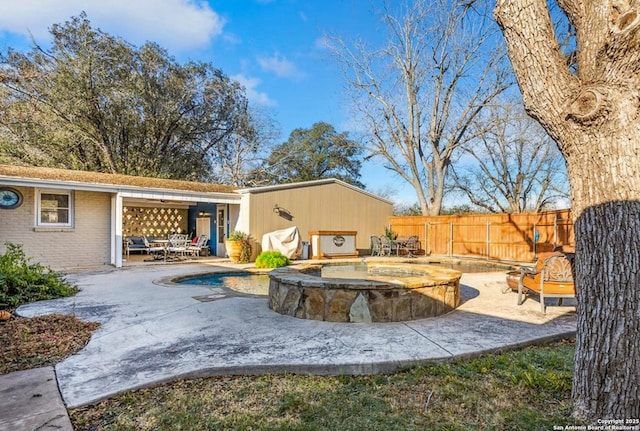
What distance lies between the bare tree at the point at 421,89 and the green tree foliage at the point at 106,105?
32.5ft

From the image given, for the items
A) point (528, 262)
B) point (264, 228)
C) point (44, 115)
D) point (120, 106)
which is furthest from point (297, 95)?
point (528, 262)

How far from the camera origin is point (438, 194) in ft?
63.4

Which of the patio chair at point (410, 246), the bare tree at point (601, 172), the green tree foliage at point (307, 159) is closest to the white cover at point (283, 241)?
the patio chair at point (410, 246)

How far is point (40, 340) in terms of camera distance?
11.7 feet

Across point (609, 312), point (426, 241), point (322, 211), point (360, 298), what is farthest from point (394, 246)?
point (609, 312)

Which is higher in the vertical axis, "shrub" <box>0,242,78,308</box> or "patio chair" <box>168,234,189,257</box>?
"patio chair" <box>168,234,189,257</box>

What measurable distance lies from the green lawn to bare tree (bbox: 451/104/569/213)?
2082cm

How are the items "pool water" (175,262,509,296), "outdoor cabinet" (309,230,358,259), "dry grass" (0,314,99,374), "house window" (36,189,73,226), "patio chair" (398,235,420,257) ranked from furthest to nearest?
"patio chair" (398,235,420,257) → "outdoor cabinet" (309,230,358,259) → "house window" (36,189,73,226) → "pool water" (175,262,509,296) → "dry grass" (0,314,99,374)

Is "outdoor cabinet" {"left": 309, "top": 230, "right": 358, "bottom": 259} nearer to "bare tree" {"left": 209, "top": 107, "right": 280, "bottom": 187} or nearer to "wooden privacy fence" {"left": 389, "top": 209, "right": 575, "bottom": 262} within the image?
"wooden privacy fence" {"left": 389, "top": 209, "right": 575, "bottom": 262}

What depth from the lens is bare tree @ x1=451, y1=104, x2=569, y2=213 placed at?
70.7ft

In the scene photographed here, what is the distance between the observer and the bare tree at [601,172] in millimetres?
2023

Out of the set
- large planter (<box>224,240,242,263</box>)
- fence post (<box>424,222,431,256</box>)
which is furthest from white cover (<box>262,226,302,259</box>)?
fence post (<box>424,222,431,256</box>)

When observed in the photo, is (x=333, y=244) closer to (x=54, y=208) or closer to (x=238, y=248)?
(x=238, y=248)

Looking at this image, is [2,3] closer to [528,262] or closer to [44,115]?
[44,115]
